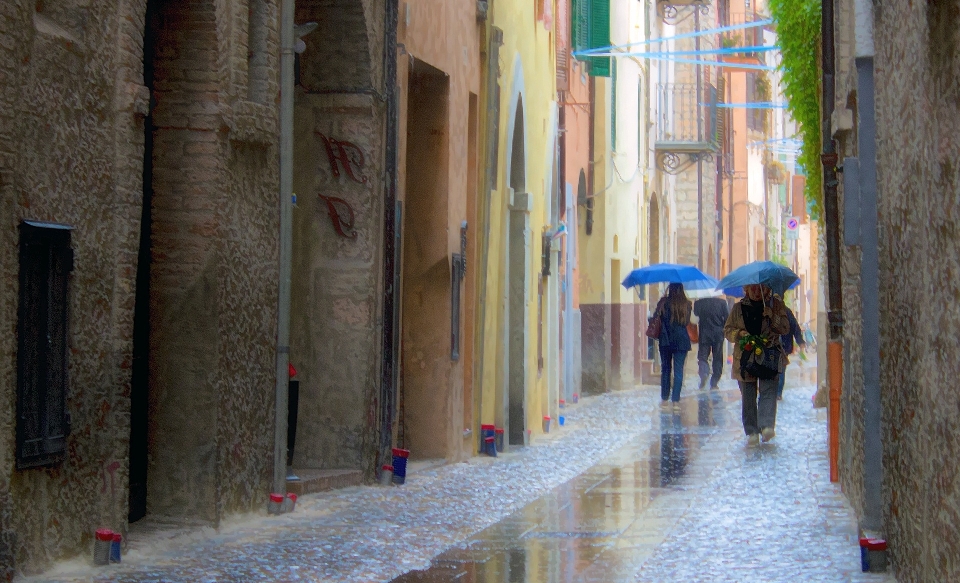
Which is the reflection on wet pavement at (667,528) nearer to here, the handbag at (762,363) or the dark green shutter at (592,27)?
the handbag at (762,363)

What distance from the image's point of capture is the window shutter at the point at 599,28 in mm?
25672

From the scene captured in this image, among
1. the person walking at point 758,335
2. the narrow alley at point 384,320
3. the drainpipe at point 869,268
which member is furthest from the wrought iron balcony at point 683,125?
the drainpipe at point 869,268

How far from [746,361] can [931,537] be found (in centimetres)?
916

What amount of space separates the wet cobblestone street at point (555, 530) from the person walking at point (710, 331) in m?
11.3

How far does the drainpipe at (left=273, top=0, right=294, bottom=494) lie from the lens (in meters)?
10.2

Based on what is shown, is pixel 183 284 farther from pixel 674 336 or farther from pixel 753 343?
pixel 674 336

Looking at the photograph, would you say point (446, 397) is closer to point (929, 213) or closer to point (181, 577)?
point (181, 577)

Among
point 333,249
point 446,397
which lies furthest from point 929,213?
point 446,397

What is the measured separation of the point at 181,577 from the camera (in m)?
7.64

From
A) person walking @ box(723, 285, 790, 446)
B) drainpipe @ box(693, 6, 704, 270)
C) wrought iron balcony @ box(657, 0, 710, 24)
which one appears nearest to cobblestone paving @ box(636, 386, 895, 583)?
person walking @ box(723, 285, 790, 446)

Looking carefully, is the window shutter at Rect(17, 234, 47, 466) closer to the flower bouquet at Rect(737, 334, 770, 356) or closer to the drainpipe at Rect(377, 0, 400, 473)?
the drainpipe at Rect(377, 0, 400, 473)

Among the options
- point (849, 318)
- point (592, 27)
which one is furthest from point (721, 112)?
point (849, 318)

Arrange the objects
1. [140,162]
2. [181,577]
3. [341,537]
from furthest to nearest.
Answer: [341,537] < [140,162] < [181,577]

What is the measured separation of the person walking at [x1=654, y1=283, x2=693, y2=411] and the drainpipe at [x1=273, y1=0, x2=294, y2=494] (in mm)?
12343
